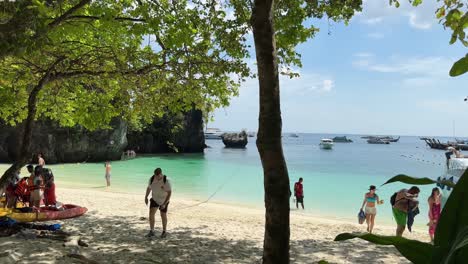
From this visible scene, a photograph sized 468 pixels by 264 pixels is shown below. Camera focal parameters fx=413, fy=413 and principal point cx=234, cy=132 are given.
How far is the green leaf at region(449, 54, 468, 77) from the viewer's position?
110 cm

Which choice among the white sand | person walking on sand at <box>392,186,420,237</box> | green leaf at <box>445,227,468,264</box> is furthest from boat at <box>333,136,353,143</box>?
green leaf at <box>445,227,468,264</box>

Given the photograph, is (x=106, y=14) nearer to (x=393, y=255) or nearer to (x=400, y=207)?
(x=393, y=255)

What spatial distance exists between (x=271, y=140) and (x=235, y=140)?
95.7m

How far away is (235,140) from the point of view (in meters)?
101

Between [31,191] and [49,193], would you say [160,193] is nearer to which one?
[31,191]

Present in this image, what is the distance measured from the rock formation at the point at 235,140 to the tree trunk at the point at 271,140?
94.1 metres

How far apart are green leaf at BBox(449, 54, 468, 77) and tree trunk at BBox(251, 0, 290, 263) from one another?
404 cm

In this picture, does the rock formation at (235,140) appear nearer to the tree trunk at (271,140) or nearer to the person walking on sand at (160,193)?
the person walking on sand at (160,193)

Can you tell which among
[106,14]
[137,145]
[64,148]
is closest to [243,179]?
[64,148]

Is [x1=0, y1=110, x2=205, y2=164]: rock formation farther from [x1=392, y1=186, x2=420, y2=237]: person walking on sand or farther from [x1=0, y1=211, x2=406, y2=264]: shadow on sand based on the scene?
[x1=392, y1=186, x2=420, y2=237]: person walking on sand

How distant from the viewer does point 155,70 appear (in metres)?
10.6

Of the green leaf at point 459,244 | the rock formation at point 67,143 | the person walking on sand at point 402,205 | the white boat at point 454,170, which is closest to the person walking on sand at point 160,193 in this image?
the person walking on sand at point 402,205

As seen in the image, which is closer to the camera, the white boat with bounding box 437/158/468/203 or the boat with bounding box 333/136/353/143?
the white boat with bounding box 437/158/468/203

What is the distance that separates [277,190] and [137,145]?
2409 inches
